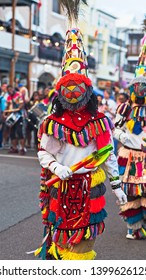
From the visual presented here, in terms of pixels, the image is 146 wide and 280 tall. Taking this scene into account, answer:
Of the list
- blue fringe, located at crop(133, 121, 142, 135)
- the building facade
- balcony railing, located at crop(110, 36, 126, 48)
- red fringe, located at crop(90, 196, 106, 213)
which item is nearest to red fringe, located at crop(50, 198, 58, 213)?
red fringe, located at crop(90, 196, 106, 213)

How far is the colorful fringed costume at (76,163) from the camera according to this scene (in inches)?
192

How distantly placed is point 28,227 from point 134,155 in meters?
1.57

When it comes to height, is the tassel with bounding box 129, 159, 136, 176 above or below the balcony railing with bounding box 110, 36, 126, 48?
below

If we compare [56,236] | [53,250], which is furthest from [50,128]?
[53,250]

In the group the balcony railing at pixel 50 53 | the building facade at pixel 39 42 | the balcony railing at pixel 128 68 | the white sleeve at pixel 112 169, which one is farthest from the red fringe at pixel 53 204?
the balcony railing at pixel 128 68

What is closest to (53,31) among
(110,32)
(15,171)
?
(110,32)

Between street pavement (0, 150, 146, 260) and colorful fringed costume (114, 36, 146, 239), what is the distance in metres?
0.31

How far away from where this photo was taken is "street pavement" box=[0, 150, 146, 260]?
20.3 ft

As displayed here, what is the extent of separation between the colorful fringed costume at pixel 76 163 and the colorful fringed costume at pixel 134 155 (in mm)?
2191

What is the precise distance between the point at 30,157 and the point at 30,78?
63.2 ft

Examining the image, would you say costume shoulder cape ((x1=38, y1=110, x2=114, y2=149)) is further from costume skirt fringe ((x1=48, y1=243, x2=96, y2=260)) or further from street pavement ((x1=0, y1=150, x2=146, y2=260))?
street pavement ((x1=0, y1=150, x2=146, y2=260))

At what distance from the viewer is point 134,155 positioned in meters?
7.24

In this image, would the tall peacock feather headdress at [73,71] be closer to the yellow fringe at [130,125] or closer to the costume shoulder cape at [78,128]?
the costume shoulder cape at [78,128]

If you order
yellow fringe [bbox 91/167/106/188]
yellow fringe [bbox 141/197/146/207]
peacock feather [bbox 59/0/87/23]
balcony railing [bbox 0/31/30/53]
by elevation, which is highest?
balcony railing [bbox 0/31/30/53]
